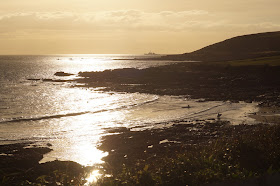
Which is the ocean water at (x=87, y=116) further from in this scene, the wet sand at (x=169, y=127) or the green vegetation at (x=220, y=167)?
the green vegetation at (x=220, y=167)

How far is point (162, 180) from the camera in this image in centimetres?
1050

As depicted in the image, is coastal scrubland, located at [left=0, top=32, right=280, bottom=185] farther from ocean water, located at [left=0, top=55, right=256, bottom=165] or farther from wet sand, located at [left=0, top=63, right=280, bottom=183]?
ocean water, located at [left=0, top=55, right=256, bottom=165]

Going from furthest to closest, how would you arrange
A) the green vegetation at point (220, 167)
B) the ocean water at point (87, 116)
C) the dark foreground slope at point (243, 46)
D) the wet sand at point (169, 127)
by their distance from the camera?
the dark foreground slope at point (243, 46) < the ocean water at point (87, 116) < the wet sand at point (169, 127) < the green vegetation at point (220, 167)

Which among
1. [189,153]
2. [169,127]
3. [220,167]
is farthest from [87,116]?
[220,167]

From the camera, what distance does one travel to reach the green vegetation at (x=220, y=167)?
10.2 metres

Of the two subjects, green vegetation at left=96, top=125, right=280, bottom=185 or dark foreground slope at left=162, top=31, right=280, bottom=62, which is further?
dark foreground slope at left=162, top=31, right=280, bottom=62

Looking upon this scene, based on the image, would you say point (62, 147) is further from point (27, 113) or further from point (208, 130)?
point (27, 113)

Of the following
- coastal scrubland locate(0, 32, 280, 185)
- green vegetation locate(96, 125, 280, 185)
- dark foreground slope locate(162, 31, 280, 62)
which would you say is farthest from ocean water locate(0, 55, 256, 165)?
dark foreground slope locate(162, 31, 280, 62)

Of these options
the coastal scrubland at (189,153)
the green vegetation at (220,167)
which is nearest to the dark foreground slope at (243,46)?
the coastal scrubland at (189,153)

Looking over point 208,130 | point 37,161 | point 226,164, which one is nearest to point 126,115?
point 208,130

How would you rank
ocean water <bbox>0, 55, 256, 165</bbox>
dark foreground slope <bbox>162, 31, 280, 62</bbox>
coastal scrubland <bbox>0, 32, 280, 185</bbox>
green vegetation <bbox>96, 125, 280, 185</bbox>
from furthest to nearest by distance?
dark foreground slope <bbox>162, 31, 280, 62</bbox>
ocean water <bbox>0, 55, 256, 165</bbox>
coastal scrubland <bbox>0, 32, 280, 185</bbox>
green vegetation <bbox>96, 125, 280, 185</bbox>

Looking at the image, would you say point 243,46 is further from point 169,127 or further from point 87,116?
point 169,127

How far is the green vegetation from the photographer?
33.5ft

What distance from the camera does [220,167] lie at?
36.3 ft
